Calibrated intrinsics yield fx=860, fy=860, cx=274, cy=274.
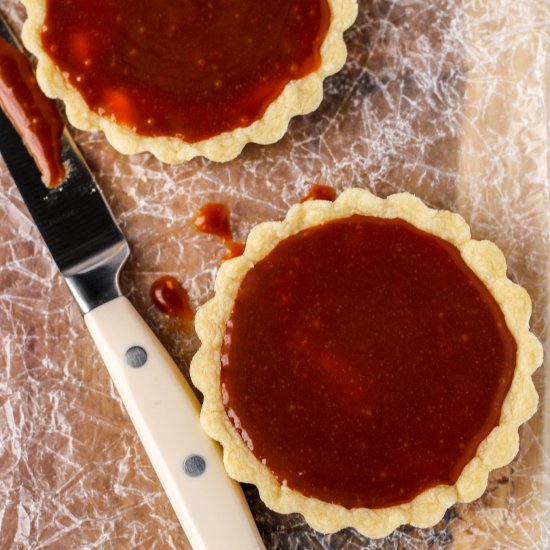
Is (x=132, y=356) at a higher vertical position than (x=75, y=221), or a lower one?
lower

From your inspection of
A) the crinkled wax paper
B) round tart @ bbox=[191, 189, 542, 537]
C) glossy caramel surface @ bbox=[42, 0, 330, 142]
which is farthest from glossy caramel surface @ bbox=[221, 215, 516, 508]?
glossy caramel surface @ bbox=[42, 0, 330, 142]

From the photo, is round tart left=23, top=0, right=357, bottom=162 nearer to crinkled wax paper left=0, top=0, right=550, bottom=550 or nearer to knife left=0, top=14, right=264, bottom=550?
crinkled wax paper left=0, top=0, right=550, bottom=550

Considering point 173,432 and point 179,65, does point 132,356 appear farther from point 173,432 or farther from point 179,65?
point 179,65

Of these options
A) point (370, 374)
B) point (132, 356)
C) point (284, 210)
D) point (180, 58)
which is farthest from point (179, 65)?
point (370, 374)

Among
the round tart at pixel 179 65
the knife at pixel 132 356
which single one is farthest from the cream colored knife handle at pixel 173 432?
the round tart at pixel 179 65

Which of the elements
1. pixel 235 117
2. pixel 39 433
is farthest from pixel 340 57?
pixel 39 433

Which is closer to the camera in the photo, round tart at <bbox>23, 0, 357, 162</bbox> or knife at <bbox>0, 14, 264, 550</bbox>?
knife at <bbox>0, 14, 264, 550</bbox>

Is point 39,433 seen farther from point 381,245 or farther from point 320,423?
→ point 381,245
